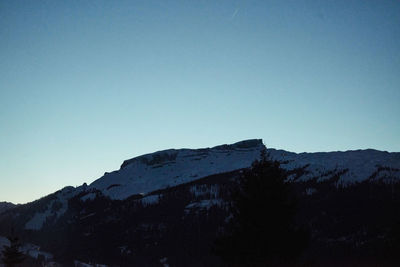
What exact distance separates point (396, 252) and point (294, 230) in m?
21.0

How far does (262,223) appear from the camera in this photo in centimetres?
1936

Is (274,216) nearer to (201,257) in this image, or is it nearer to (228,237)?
(228,237)

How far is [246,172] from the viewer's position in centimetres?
2152

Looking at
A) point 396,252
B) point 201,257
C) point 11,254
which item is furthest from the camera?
point 201,257

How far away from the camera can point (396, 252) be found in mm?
34719

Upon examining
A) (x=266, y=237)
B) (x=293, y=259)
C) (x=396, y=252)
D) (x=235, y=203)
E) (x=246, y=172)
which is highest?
(x=246, y=172)

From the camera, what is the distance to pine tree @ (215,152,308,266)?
1884 centimetres

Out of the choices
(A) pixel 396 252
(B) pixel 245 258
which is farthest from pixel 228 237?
(A) pixel 396 252

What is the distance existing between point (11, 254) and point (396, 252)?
51.1 metres

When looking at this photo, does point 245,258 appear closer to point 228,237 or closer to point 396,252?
point 228,237

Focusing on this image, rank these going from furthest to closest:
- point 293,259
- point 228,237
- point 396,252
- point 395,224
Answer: point 395,224 < point 396,252 < point 228,237 < point 293,259

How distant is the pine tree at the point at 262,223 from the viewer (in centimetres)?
1884

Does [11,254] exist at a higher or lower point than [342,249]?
higher

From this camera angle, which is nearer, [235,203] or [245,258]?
[245,258]
